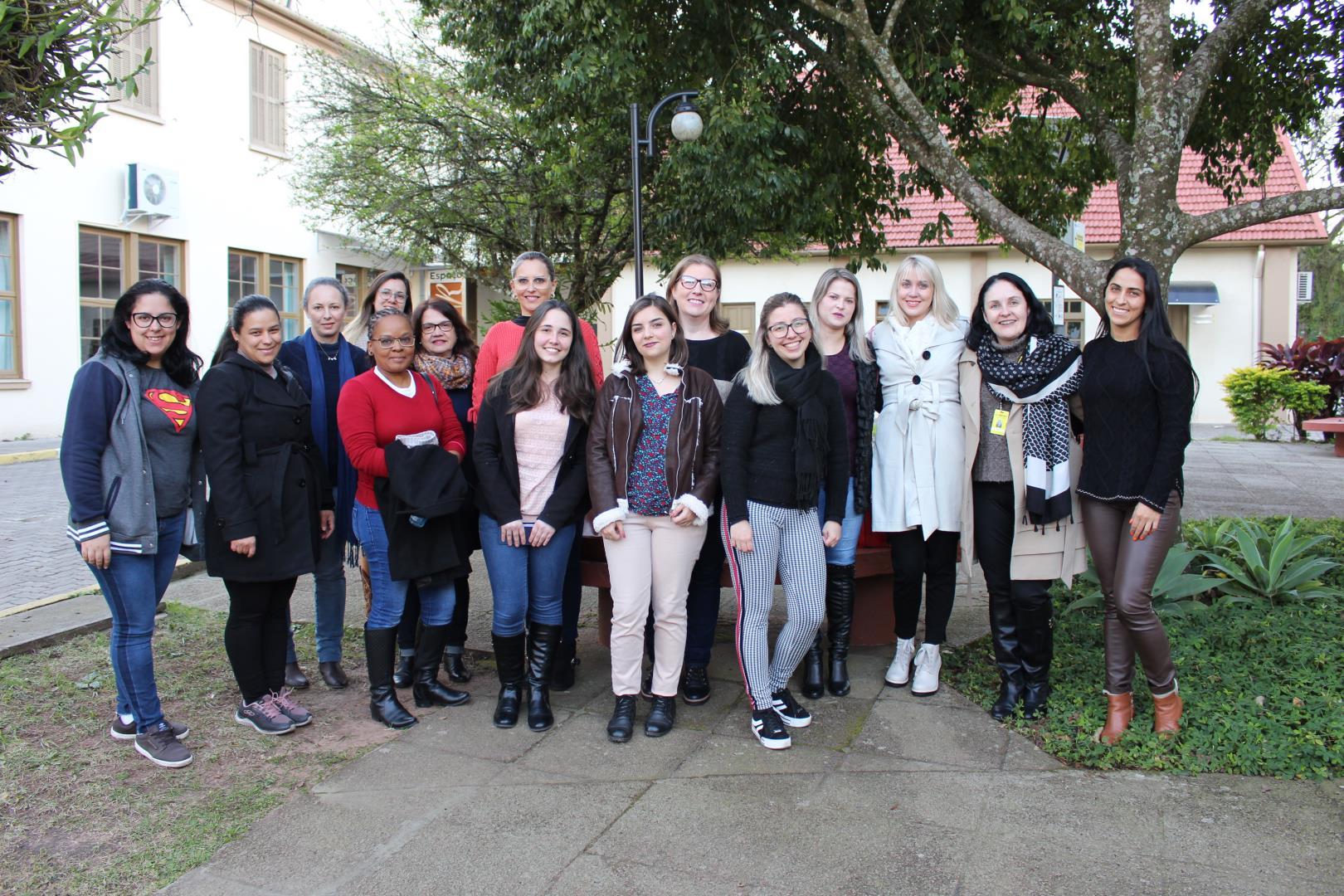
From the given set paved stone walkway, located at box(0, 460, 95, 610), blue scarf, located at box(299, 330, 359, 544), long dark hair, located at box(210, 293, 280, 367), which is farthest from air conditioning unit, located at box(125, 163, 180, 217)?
long dark hair, located at box(210, 293, 280, 367)

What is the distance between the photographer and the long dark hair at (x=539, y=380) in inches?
166

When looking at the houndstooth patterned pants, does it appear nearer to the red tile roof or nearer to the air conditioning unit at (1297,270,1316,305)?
the red tile roof

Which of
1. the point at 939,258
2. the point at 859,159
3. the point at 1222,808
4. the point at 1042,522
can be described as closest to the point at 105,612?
the point at 1042,522

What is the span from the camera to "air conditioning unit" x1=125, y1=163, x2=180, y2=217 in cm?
1617

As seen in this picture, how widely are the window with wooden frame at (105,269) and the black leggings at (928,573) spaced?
49.2ft

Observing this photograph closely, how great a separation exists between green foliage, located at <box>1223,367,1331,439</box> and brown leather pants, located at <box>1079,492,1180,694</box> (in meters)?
14.3

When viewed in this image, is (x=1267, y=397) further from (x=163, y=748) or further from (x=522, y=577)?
(x=163, y=748)

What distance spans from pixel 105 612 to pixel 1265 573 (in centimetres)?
655

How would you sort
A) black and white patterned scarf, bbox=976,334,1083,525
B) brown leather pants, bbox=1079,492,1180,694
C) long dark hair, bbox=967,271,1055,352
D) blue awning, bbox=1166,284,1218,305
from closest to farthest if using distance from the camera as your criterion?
brown leather pants, bbox=1079,492,1180,694 → black and white patterned scarf, bbox=976,334,1083,525 → long dark hair, bbox=967,271,1055,352 → blue awning, bbox=1166,284,1218,305

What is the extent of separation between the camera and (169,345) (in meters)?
3.99

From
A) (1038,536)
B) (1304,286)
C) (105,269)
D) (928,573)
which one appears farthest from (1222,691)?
(1304,286)

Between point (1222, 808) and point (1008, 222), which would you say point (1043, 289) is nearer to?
point (1008, 222)

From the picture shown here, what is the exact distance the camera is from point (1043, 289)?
21469mm

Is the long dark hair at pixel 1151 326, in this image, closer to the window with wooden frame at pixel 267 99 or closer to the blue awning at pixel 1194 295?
the window with wooden frame at pixel 267 99
